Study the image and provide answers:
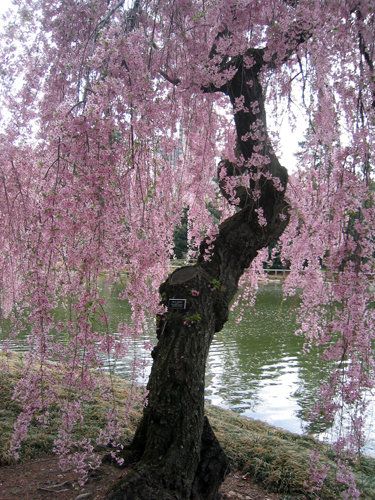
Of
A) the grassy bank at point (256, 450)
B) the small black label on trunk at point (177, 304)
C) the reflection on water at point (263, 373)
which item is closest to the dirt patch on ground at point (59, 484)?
the grassy bank at point (256, 450)

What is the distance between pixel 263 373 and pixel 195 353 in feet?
18.5

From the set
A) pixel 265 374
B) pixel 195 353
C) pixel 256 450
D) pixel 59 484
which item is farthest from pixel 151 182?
pixel 265 374

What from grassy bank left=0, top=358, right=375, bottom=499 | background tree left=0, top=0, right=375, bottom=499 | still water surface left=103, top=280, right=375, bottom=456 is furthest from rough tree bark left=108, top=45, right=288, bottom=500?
still water surface left=103, top=280, right=375, bottom=456

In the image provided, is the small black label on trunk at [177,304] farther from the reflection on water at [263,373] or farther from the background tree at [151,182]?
the reflection on water at [263,373]

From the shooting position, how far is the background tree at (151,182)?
6.88 feet

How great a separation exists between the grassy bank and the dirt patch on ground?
111 millimetres

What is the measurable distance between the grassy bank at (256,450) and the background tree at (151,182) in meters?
0.74

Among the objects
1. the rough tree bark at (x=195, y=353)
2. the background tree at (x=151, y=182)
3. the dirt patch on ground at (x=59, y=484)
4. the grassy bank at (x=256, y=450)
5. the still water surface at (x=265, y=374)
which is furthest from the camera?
the still water surface at (x=265, y=374)

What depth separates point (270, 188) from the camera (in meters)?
3.48

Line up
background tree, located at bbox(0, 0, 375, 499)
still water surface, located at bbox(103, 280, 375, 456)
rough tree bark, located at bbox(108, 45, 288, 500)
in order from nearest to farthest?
background tree, located at bbox(0, 0, 375, 499) < rough tree bark, located at bbox(108, 45, 288, 500) < still water surface, located at bbox(103, 280, 375, 456)

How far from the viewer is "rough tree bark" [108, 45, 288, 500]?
262cm

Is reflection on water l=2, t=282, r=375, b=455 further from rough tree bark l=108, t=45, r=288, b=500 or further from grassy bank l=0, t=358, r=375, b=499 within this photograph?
grassy bank l=0, t=358, r=375, b=499

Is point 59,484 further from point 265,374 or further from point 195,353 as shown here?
point 265,374

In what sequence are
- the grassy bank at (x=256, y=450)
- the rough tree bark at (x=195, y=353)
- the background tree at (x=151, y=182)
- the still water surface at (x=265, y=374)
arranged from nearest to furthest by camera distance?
the background tree at (x=151, y=182) → the rough tree bark at (x=195, y=353) → the grassy bank at (x=256, y=450) → the still water surface at (x=265, y=374)
